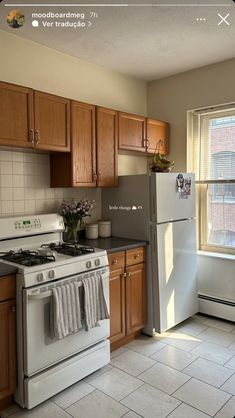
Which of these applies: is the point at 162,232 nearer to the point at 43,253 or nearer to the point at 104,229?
the point at 104,229

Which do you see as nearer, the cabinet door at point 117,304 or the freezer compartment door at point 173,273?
the cabinet door at point 117,304

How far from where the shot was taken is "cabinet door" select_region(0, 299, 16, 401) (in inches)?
75.0

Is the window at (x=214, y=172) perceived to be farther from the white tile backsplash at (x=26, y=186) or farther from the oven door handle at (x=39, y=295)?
the oven door handle at (x=39, y=295)

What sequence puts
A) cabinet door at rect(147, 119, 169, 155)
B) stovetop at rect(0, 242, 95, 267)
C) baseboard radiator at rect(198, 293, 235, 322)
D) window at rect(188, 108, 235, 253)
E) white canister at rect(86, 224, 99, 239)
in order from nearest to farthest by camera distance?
stovetop at rect(0, 242, 95, 267), white canister at rect(86, 224, 99, 239), baseboard radiator at rect(198, 293, 235, 322), window at rect(188, 108, 235, 253), cabinet door at rect(147, 119, 169, 155)

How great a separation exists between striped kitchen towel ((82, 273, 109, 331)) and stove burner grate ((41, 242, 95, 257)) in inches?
7.8

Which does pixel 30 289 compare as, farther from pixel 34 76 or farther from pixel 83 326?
pixel 34 76

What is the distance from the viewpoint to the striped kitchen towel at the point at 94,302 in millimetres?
2193

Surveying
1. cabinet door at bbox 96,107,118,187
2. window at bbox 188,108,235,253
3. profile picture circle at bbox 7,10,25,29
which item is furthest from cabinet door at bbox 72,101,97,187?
window at bbox 188,108,235,253

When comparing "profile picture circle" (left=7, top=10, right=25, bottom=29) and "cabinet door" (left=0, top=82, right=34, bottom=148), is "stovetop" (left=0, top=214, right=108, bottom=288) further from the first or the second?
"profile picture circle" (left=7, top=10, right=25, bottom=29)

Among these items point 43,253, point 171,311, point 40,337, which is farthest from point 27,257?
point 171,311

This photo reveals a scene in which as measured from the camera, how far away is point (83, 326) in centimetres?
221

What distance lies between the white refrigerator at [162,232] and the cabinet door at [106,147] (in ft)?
0.48

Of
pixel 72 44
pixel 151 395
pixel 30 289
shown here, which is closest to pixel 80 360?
pixel 151 395

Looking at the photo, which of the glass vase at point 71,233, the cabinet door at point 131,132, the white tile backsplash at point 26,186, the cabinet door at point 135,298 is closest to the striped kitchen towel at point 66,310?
the cabinet door at point 135,298
